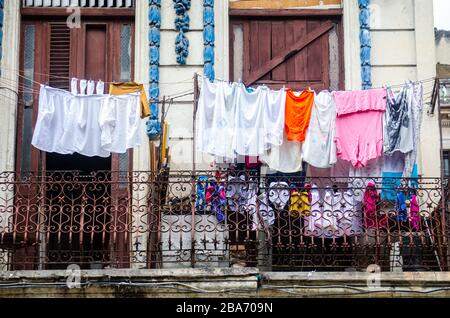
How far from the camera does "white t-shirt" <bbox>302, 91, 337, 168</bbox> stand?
38.9ft

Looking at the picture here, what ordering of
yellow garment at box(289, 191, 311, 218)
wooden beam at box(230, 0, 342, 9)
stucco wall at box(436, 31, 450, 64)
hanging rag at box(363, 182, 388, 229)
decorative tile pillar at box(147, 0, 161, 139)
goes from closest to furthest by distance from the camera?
1. hanging rag at box(363, 182, 388, 229)
2. yellow garment at box(289, 191, 311, 218)
3. decorative tile pillar at box(147, 0, 161, 139)
4. wooden beam at box(230, 0, 342, 9)
5. stucco wall at box(436, 31, 450, 64)

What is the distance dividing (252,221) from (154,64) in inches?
103

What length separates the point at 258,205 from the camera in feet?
37.5

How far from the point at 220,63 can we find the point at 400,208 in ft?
9.99

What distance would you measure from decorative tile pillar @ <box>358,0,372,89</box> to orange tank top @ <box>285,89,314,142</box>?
1263mm

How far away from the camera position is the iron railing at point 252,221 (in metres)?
11.3

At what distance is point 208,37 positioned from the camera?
513 inches

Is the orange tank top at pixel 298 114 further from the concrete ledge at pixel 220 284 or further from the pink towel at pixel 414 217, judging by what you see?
the concrete ledge at pixel 220 284

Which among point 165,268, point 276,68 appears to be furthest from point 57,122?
point 276,68

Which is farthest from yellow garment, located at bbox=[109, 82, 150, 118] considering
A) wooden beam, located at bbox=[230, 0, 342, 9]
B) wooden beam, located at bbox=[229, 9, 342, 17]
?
wooden beam, located at bbox=[230, 0, 342, 9]

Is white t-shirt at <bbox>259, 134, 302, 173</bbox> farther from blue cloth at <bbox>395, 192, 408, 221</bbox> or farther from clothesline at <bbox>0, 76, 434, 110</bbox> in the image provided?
clothesline at <bbox>0, 76, 434, 110</bbox>

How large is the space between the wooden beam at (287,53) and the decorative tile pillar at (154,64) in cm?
118
